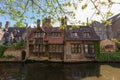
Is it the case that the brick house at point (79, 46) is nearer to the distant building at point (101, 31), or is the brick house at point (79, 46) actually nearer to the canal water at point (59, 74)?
the canal water at point (59, 74)

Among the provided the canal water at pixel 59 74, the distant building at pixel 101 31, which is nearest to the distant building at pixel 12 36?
the distant building at pixel 101 31

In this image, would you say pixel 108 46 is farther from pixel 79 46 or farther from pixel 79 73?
pixel 79 73

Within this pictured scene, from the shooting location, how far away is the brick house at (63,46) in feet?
135

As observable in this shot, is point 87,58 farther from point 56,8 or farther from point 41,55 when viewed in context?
point 56,8

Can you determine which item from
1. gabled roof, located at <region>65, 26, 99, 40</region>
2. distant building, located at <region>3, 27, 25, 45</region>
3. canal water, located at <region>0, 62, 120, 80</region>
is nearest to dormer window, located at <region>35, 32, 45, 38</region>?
gabled roof, located at <region>65, 26, 99, 40</region>

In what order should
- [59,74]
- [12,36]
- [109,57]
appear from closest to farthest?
[59,74] < [109,57] < [12,36]

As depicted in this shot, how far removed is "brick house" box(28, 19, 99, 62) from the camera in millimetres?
41062

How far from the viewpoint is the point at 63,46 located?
41.9 meters

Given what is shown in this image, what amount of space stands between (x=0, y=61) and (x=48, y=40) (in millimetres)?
11515

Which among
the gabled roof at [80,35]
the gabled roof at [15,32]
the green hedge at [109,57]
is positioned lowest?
the green hedge at [109,57]

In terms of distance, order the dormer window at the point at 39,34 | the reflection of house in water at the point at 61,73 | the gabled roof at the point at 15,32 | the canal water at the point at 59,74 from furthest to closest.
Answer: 1. the gabled roof at the point at 15,32
2. the dormer window at the point at 39,34
3. the reflection of house in water at the point at 61,73
4. the canal water at the point at 59,74

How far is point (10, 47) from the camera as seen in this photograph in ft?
138

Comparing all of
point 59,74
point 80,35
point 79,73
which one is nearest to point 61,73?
point 59,74

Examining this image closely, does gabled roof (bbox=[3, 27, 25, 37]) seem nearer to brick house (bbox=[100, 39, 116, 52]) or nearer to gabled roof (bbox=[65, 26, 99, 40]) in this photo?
gabled roof (bbox=[65, 26, 99, 40])
